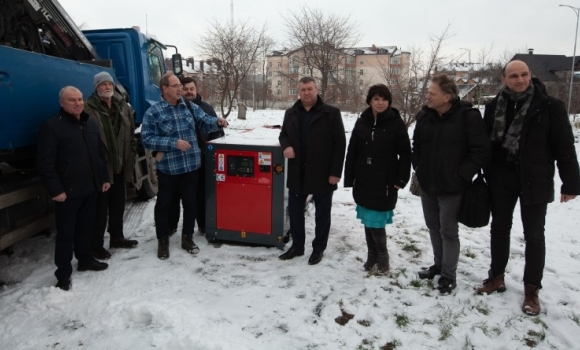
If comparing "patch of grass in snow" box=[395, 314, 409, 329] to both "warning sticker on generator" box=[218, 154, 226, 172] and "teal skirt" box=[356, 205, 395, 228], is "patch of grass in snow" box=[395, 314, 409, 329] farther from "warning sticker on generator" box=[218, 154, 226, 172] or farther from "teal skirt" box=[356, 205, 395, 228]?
"warning sticker on generator" box=[218, 154, 226, 172]

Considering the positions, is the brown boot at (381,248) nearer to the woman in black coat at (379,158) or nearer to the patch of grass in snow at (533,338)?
the woman in black coat at (379,158)

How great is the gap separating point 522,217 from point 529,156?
1.71 feet

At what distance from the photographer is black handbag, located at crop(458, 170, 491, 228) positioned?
3271 mm

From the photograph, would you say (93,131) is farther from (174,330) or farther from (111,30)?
(111,30)

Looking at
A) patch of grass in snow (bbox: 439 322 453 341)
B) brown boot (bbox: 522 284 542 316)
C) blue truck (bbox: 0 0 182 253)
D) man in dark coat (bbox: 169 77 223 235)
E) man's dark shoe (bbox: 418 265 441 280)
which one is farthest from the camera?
man in dark coat (bbox: 169 77 223 235)

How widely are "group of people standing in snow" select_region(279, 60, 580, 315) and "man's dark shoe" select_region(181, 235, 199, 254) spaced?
0.98 metres

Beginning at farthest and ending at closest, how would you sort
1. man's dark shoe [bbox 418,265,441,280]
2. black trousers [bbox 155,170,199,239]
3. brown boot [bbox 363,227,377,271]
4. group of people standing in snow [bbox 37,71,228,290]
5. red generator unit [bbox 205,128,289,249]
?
red generator unit [bbox 205,128,289,249] → black trousers [bbox 155,170,199,239] → brown boot [bbox 363,227,377,271] → man's dark shoe [bbox 418,265,441,280] → group of people standing in snow [bbox 37,71,228,290]

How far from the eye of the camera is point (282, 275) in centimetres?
388

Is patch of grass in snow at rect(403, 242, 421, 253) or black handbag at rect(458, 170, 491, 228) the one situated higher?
black handbag at rect(458, 170, 491, 228)

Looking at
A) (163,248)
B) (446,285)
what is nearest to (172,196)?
(163,248)

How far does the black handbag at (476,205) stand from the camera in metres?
3.27

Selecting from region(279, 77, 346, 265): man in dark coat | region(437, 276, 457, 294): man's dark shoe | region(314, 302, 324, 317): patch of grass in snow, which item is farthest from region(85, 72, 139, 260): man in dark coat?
region(437, 276, 457, 294): man's dark shoe

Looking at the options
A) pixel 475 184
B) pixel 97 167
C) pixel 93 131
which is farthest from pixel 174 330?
pixel 475 184

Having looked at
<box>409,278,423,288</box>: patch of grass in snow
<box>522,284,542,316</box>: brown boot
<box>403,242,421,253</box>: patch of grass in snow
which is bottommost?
<box>403,242,421,253</box>: patch of grass in snow
